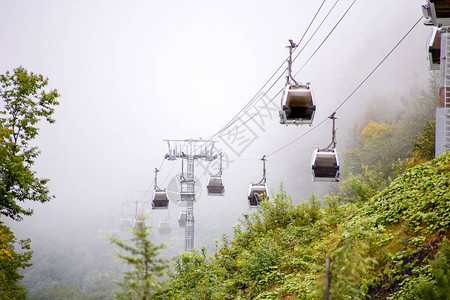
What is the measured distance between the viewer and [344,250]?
4.20 meters

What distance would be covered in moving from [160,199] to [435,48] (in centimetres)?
1829

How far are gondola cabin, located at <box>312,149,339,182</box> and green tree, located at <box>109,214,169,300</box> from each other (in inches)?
401

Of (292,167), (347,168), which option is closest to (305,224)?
(347,168)

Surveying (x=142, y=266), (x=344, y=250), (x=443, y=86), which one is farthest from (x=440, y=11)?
(x=142, y=266)

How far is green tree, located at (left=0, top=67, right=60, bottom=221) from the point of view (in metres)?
15.5

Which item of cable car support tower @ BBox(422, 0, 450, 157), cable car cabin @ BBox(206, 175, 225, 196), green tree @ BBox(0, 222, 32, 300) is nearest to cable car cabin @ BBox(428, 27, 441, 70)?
cable car support tower @ BBox(422, 0, 450, 157)

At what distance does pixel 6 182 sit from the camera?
50.9 feet

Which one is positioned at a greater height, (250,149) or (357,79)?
(357,79)

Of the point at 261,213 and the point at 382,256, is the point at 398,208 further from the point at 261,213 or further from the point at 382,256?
the point at 261,213

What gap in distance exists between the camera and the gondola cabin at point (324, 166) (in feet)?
45.1

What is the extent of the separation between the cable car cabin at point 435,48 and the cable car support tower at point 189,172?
16.1 metres

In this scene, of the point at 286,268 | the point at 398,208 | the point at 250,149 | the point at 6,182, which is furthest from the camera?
the point at 250,149

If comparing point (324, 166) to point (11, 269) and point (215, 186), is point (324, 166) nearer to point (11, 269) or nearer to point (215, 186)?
point (215, 186)

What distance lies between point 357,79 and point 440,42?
84.9 meters
